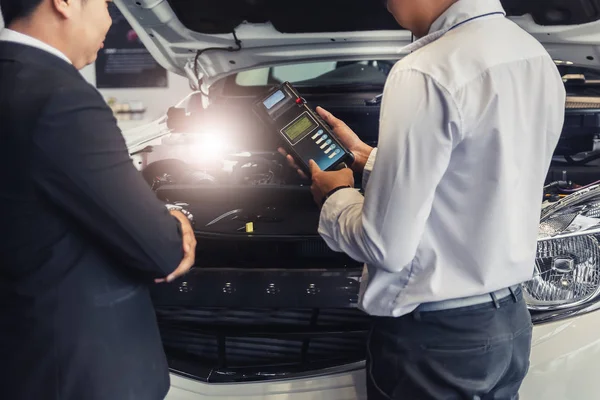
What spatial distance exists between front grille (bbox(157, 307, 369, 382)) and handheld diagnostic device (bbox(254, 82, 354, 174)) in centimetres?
34

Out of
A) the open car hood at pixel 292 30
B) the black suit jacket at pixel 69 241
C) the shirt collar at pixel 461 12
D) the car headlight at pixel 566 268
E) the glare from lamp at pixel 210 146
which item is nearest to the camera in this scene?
the black suit jacket at pixel 69 241

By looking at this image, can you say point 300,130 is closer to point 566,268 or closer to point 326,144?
point 326,144

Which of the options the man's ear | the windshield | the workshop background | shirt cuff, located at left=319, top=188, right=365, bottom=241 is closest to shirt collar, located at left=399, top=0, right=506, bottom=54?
shirt cuff, located at left=319, top=188, right=365, bottom=241

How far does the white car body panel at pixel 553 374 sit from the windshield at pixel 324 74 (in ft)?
3.99

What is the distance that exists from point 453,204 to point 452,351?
23 cm

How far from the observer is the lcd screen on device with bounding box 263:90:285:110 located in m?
1.46

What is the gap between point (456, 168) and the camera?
90 cm

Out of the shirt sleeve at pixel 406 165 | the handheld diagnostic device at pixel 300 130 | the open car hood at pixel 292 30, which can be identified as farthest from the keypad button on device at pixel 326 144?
the open car hood at pixel 292 30

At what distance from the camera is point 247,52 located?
2260mm

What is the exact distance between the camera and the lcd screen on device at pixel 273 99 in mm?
1460

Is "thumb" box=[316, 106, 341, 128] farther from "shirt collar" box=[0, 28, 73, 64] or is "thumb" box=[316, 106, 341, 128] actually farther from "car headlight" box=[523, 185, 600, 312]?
"shirt collar" box=[0, 28, 73, 64]

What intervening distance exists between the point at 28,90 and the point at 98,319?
12.9 inches

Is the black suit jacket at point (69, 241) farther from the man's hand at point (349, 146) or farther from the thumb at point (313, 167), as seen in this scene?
the man's hand at point (349, 146)

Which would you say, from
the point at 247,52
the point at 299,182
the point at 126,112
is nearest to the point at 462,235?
the point at 299,182
